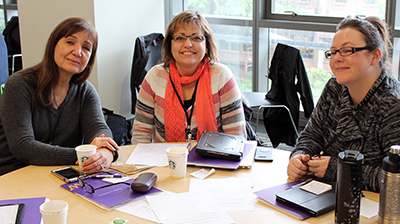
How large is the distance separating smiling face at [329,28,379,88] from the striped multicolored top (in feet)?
2.40

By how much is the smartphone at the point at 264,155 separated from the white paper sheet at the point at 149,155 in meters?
0.38

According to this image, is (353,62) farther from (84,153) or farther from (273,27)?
(273,27)

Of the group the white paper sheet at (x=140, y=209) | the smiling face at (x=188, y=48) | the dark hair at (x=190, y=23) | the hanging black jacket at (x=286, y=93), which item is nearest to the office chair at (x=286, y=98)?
the hanging black jacket at (x=286, y=93)

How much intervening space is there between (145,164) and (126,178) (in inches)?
6.9

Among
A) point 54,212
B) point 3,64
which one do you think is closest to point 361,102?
point 54,212

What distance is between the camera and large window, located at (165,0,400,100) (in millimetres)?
3684

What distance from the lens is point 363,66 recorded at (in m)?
1.59

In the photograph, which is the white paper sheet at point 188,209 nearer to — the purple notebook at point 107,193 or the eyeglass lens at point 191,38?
the purple notebook at point 107,193

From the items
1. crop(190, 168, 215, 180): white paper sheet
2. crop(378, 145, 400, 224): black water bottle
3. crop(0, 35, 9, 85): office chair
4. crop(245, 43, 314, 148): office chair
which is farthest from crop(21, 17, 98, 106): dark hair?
crop(0, 35, 9, 85): office chair

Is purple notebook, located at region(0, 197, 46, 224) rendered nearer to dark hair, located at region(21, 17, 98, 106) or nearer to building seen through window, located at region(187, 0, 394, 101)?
dark hair, located at region(21, 17, 98, 106)

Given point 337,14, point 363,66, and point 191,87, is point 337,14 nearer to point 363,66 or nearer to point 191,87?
point 191,87

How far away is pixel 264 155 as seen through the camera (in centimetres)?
180

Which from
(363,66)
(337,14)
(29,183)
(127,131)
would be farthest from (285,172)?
(337,14)

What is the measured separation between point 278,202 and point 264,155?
0.47 m
